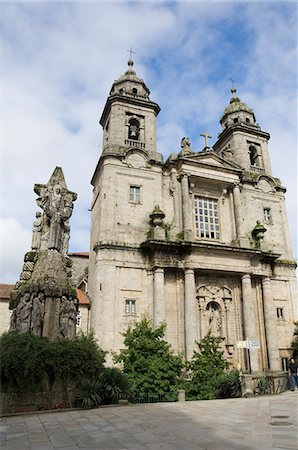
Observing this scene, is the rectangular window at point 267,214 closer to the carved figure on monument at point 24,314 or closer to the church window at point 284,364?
the church window at point 284,364

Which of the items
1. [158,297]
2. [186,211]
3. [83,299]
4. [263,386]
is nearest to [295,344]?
[263,386]

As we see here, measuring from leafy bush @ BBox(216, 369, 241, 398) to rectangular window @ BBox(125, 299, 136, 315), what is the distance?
6666mm

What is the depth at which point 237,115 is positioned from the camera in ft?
103

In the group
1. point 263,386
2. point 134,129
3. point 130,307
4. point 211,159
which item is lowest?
point 263,386

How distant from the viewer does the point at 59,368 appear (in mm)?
9367

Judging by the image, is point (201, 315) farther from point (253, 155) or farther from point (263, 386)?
point (253, 155)

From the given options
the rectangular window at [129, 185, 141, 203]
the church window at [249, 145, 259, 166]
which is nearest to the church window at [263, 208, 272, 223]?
the church window at [249, 145, 259, 166]

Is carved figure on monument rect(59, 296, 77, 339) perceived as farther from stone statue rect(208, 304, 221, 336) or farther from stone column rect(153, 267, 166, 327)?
stone statue rect(208, 304, 221, 336)

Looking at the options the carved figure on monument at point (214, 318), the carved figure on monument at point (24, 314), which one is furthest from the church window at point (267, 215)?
the carved figure on monument at point (24, 314)

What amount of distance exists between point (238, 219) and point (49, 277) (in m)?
17.0

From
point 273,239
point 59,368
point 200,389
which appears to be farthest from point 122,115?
point 59,368

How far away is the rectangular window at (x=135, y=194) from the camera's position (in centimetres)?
2368

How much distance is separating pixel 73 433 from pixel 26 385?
Answer: 2.88 meters

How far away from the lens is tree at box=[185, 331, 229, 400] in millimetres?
15750
